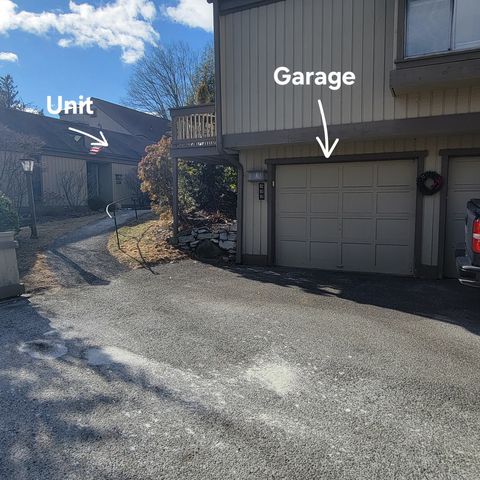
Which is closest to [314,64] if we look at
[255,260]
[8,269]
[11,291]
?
[255,260]

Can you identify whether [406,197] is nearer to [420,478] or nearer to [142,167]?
[420,478]

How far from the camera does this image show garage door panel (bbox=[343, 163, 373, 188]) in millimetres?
8336

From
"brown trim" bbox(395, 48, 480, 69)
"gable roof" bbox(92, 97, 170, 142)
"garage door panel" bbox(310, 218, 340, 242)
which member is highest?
"gable roof" bbox(92, 97, 170, 142)

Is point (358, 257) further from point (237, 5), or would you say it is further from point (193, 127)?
point (237, 5)

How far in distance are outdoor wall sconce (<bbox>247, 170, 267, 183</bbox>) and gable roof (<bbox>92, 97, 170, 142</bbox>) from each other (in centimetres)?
2161

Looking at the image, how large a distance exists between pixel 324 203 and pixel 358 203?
69 centimetres

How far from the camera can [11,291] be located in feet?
21.9

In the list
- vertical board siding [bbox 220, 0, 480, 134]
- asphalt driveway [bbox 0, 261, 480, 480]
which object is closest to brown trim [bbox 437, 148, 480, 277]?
vertical board siding [bbox 220, 0, 480, 134]

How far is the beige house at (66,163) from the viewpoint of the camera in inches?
596

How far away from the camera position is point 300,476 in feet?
7.86

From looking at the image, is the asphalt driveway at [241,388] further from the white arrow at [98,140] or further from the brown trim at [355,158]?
the white arrow at [98,140]

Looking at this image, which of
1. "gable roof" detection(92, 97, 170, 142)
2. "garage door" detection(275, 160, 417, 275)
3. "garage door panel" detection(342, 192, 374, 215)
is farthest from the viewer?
"gable roof" detection(92, 97, 170, 142)

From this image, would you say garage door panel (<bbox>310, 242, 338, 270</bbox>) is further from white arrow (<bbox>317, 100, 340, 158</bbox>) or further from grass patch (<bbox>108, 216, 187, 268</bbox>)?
grass patch (<bbox>108, 216, 187, 268</bbox>)

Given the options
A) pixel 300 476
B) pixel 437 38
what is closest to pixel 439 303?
pixel 437 38
